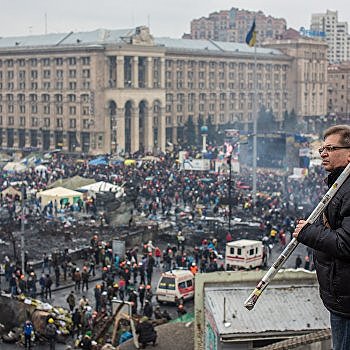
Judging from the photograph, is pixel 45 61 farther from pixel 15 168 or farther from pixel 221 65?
pixel 15 168

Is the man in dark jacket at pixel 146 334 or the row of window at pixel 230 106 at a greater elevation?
the row of window at pixel 230 106

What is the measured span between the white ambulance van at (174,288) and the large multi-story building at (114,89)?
58.5m

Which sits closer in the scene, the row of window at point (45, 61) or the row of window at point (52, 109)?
the row of window at point (52, 109)

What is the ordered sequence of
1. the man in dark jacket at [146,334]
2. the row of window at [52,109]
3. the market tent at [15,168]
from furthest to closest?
the row of window at [52,109]
the market tent at [15,168]
the man in dark jacket at [146,334]

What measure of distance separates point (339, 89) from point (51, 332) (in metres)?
125

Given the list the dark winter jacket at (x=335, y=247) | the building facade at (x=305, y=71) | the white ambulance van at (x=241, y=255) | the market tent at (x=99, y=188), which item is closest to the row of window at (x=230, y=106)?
the building facade at (x=305, y=71)

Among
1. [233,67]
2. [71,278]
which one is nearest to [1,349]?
[71,278]

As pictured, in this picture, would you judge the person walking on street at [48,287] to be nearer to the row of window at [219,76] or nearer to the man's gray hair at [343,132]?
the man's gray hair at [343,132]

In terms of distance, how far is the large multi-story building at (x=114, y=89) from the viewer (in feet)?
265

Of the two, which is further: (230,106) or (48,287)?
(230,106)

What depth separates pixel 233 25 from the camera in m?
187

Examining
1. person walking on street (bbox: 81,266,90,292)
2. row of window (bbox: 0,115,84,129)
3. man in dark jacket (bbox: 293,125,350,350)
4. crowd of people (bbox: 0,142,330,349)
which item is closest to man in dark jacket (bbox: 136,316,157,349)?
crowd of people (bbox: 0,142,330,349)

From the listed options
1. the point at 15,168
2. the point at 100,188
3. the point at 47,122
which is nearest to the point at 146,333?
the point at 100,188

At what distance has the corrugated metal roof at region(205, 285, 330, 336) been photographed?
32.1ft
